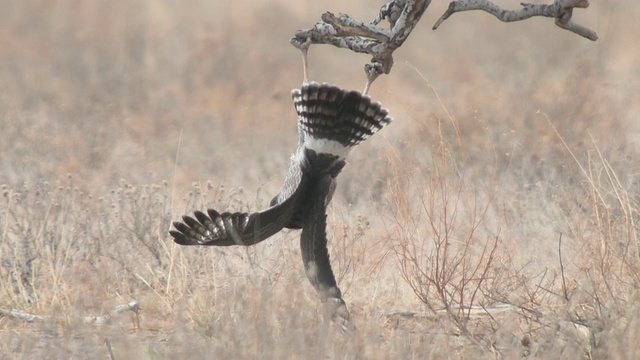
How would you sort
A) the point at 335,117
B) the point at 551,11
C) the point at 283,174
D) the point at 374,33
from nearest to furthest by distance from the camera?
the point at 551,11, the point at 374,33, the point at 335,117, the point at 283,174

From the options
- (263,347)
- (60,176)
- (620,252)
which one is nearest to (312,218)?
(263,347)

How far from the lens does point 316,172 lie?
17.0 ft

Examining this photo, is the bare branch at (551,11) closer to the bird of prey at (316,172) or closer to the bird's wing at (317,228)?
the bird of prey at (316,172)

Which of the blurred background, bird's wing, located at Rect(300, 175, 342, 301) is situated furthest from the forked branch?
the blurred background

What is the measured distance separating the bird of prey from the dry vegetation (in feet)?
0.96

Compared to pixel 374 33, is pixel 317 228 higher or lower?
lower

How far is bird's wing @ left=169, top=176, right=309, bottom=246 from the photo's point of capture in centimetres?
469

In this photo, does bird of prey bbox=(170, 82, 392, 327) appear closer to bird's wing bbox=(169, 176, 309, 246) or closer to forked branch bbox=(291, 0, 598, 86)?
bird's wing bbox=(169, 176, 309, 246)

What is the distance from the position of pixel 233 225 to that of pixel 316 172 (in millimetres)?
637

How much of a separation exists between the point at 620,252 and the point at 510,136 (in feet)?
21.9

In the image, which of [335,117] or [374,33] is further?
[335,117]

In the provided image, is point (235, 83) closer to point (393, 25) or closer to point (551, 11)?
point (393, 25)

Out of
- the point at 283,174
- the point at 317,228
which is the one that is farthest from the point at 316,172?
the point at 283,174

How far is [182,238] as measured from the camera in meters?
4.79
